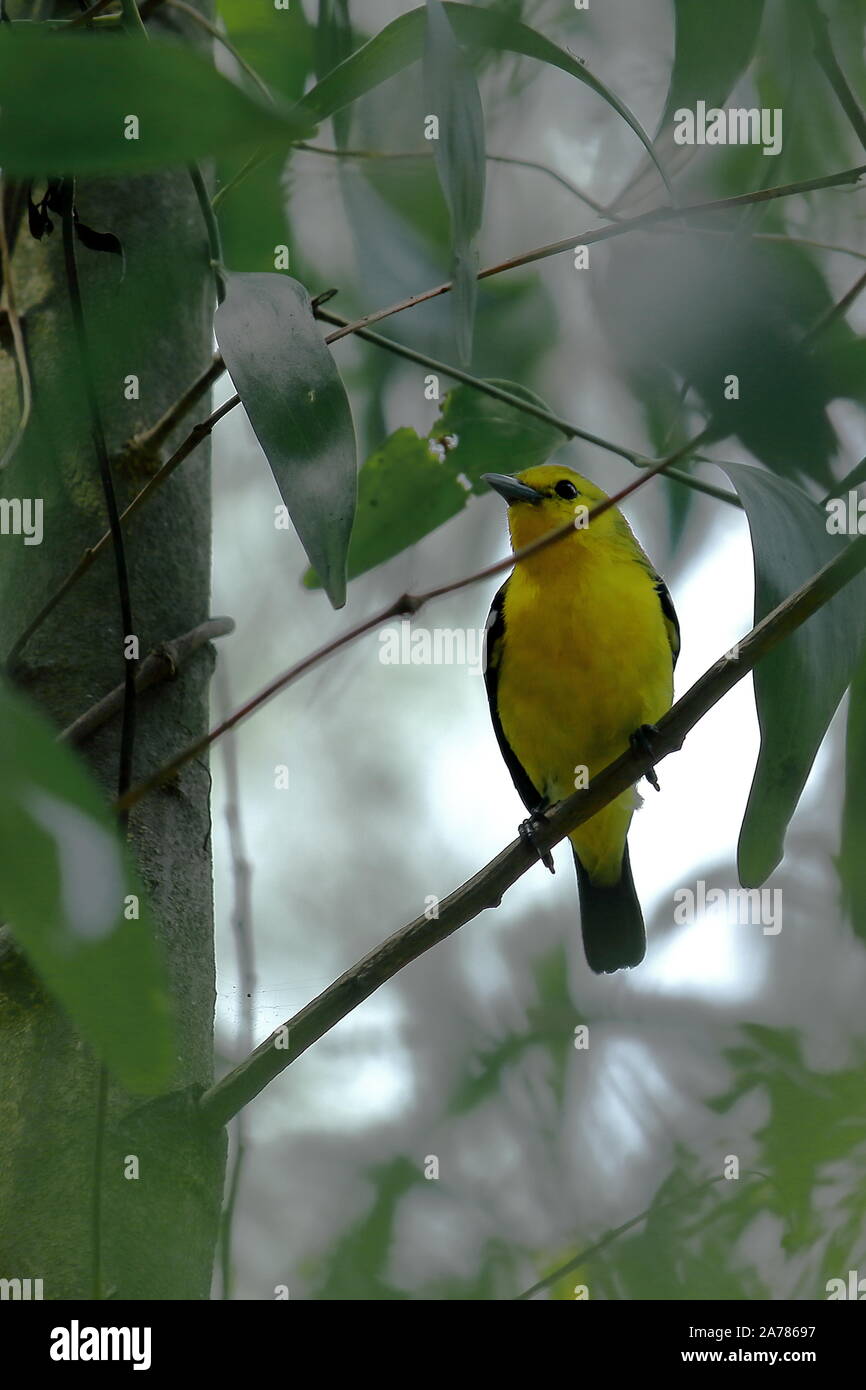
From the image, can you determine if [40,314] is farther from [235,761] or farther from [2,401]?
[235,761]

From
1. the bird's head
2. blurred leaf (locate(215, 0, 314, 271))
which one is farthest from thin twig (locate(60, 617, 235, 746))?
the bird's head

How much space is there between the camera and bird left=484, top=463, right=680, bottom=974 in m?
3.19

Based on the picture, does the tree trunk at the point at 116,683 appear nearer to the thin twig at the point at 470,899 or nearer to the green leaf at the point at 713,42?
the thin twig at the point at 470,899

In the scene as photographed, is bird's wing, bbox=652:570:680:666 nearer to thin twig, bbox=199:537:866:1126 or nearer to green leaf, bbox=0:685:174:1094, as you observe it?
thin twig, bbox=199:537:866:1126

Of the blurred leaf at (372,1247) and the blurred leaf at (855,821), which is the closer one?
the blurred leaf at (855,821)

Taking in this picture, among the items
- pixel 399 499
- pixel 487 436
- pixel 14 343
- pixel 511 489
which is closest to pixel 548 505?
pixel 511 489

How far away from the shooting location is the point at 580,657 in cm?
321

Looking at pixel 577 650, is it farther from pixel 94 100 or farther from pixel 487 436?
pixel 94 100

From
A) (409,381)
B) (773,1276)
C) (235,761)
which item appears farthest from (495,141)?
(773,1276)

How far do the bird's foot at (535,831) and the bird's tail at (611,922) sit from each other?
0.31 m

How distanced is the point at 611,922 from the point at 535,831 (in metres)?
1.92

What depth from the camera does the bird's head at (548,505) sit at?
11.5 ft

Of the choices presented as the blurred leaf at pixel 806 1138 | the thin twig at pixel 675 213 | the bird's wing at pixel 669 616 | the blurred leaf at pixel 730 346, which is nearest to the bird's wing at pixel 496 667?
the bird's wing at pixel 669 616

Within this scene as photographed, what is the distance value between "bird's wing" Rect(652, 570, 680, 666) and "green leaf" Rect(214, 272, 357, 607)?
6.80 ft
